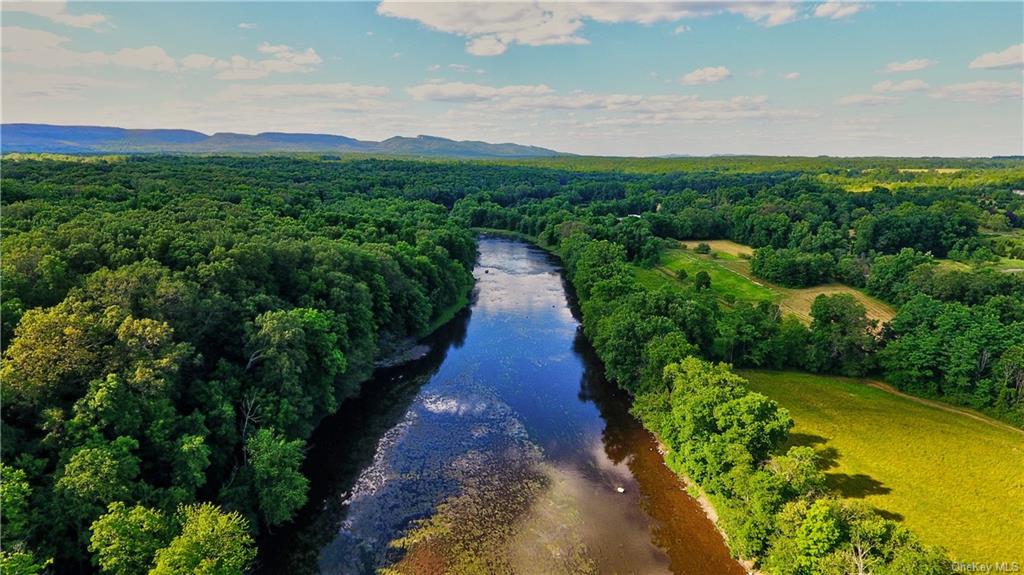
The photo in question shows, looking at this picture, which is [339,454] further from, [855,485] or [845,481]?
[855,485]

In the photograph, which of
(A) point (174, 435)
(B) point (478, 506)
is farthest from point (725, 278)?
(A) point (174, 435)

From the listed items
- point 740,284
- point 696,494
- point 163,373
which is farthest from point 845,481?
point 740,284

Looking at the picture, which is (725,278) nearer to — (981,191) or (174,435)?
(174,435)

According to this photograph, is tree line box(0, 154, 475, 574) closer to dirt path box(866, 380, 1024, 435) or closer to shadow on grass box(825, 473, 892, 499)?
shadow on grass box(825, 473, 892, 499)

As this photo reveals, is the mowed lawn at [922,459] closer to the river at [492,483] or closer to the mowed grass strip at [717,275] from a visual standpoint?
the river at [492,483]

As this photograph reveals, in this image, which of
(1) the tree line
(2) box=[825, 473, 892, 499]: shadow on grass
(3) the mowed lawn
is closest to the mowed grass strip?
(3) the mowed lawn
